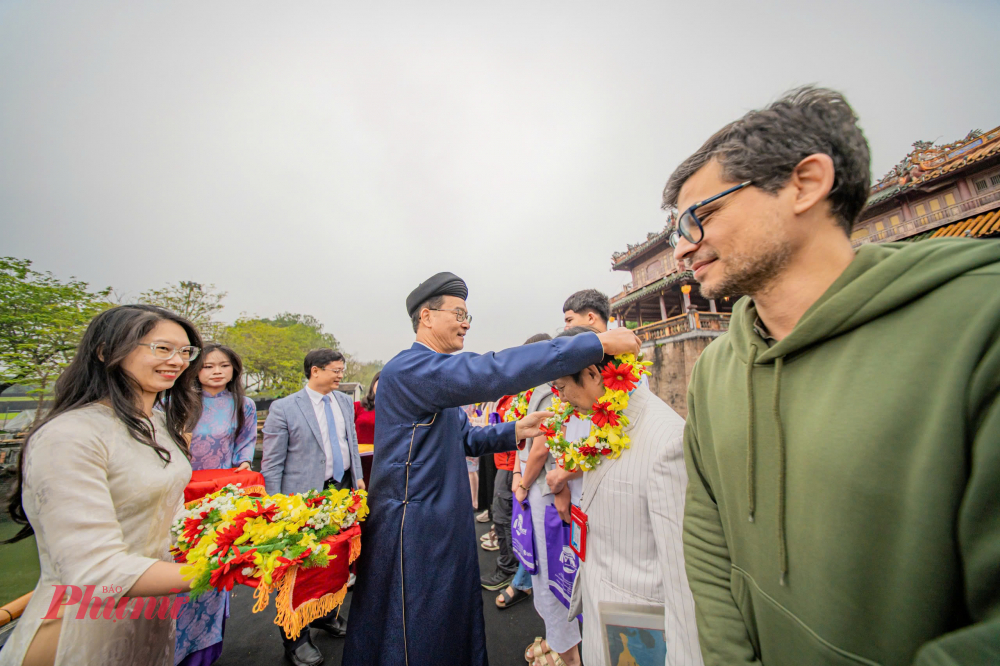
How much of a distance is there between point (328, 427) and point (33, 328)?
44.8ft

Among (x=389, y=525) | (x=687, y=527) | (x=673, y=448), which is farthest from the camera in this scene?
(x=389, y=525)

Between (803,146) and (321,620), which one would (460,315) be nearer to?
(803,146)

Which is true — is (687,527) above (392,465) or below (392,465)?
below

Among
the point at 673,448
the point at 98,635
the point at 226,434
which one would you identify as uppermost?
the point at 226,434

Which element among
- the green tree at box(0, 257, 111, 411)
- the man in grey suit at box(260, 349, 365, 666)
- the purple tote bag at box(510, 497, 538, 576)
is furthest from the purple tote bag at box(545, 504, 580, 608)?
the green tree at box(0, 257, 111, 411)

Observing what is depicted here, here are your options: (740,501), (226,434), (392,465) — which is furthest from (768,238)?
(226,434)

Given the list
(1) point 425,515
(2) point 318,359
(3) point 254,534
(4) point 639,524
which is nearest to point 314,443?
(2) point 318,359

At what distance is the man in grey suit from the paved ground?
15 centimetres

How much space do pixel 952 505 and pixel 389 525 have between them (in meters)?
2.09

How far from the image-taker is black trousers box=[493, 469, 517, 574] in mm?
4134

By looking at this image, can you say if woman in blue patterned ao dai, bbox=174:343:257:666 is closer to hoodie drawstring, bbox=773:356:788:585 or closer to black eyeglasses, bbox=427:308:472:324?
black eyeglasses, bbox=427:308:472:324

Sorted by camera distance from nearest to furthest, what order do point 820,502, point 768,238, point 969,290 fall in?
point 969,290
point 820,502
point 768,238

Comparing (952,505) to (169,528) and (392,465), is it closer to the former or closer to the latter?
(392,465)

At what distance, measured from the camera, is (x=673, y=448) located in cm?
147
